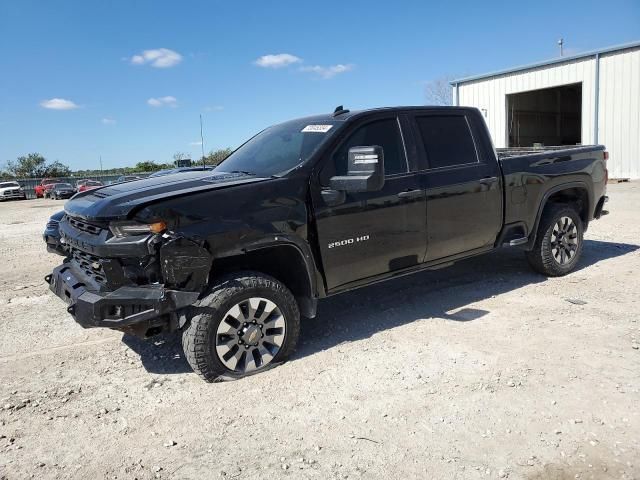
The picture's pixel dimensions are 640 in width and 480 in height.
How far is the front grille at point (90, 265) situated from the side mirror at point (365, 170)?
187cm

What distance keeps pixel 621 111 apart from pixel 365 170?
1972 cm

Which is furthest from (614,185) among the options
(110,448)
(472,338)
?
(110,448)

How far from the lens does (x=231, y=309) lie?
3.73 metres

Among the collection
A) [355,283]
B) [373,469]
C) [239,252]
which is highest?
[239,252]

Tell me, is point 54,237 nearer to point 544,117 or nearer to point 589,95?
point 589,95

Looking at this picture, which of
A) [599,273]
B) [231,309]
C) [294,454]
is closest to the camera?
[294,454]

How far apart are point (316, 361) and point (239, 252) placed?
1.10 m

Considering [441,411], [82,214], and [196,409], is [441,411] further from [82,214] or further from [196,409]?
[82,214]

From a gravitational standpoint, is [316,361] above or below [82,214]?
below

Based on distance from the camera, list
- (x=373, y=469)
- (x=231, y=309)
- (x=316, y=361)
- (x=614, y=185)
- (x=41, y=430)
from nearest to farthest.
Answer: (x=373, y=469) < (x=41, y=430) < (x=231, y=309) < (x=316, y=361) < (x=614, y=185)

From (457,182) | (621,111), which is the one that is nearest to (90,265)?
(457,182)

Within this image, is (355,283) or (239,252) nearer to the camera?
(239,252)

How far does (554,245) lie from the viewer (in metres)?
6.16

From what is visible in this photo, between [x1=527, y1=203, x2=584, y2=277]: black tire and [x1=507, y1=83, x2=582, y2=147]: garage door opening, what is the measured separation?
20.0 meters
